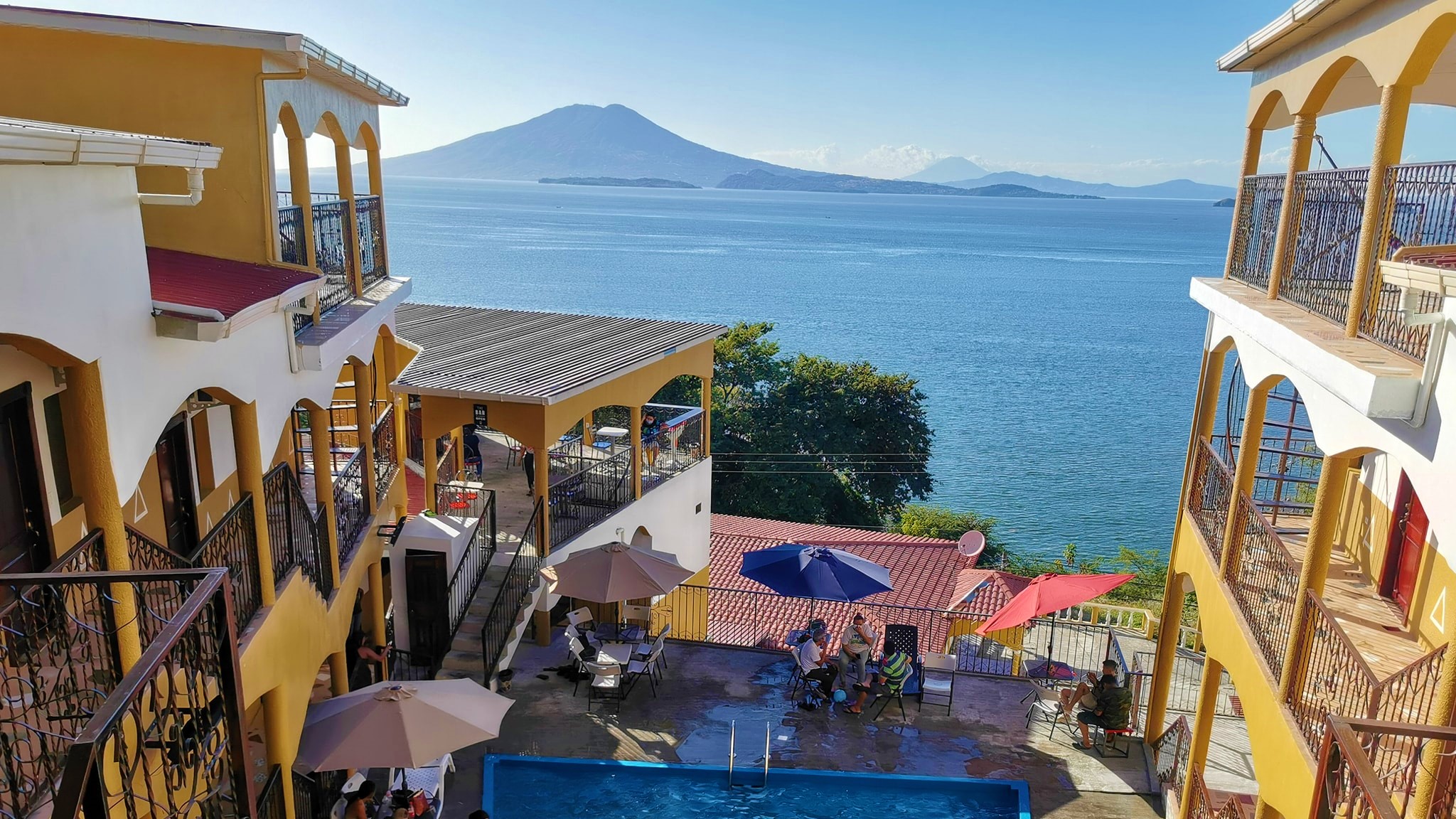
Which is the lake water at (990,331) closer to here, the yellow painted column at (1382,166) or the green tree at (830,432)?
the green tree at (830,432)

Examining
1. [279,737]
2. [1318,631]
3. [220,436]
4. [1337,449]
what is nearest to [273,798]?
[279,737]

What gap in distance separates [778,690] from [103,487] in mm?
11095

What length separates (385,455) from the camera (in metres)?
16.0

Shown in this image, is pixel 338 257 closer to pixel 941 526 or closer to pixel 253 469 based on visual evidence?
pixel 253 469

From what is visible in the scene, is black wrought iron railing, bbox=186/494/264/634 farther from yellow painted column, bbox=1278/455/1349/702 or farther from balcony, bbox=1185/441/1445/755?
yellow painted column, bbox=1278/455/1349/702

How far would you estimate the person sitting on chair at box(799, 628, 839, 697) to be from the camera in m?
15.0

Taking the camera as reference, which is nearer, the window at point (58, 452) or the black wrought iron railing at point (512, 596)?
the window at point (58, 452)

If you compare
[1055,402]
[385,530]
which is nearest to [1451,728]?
[385,530]

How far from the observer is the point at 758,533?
2991 cm

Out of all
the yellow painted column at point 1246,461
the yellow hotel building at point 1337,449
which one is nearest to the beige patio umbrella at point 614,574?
the yellow hotel building at point 1337,449

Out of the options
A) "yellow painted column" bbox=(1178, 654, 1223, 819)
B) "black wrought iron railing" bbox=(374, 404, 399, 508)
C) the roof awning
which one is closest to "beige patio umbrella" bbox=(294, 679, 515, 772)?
"black wrought iron railing" bbox=(374, 404, 399, 508)

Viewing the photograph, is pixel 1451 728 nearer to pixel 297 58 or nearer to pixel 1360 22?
pixel 1360 22

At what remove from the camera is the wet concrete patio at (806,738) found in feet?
42.9

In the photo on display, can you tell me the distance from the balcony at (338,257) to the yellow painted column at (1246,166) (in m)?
10.3
